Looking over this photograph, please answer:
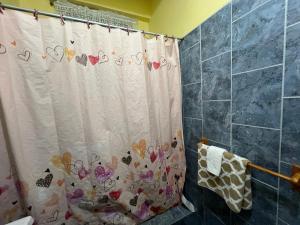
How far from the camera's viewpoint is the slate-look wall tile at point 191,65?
4.18 feet

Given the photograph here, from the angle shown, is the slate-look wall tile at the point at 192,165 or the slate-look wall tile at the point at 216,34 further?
the slate-look wall tile at the point at 192,165

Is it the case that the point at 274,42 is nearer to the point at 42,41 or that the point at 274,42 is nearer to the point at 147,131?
the point at 147,131

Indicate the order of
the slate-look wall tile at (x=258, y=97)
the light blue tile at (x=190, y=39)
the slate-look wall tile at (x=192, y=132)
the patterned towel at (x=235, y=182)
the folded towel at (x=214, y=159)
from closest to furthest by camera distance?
the slate-look wall tile at (x=258, y=97)
the patterned towel at (x=235, y=182)
the folded towel at (x=214, y=159)
the light blue tile at (x=190, y=39)
the slate-look wall tile at (x=192, y=132)

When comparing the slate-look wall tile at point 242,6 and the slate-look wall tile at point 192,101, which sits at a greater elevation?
the slate-look wall tile at point 242,6

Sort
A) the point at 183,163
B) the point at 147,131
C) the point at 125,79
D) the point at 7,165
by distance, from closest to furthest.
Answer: the point at 7,165
the point at 125,79
the point at 147,131
the point at 183,163

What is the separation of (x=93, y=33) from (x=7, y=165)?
1.03m

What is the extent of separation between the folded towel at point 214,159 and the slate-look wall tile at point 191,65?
1.91 ft

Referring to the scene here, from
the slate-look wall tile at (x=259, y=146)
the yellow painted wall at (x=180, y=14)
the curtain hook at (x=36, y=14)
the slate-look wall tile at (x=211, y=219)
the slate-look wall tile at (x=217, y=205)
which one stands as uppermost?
the yellow painted wall at (x=180, y=14)

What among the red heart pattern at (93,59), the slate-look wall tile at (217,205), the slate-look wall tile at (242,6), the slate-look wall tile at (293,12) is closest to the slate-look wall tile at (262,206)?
the slate-look wall tile at (217,205)

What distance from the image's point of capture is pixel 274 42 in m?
0.75

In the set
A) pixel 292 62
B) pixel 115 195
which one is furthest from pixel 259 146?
pixel 115 195

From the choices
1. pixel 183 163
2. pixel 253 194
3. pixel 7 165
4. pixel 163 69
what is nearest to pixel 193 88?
pixel 163 69

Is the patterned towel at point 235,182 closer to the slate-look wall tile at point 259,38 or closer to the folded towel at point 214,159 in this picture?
the folded towel at point 214,159

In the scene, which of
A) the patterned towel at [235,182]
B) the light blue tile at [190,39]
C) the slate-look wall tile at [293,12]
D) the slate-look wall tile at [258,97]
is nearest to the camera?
the slate-look wall tile at [293,12]
